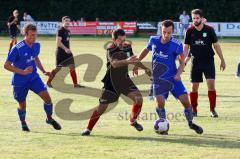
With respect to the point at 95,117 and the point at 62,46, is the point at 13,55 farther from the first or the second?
the point at 62,46

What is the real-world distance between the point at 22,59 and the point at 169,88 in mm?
2662

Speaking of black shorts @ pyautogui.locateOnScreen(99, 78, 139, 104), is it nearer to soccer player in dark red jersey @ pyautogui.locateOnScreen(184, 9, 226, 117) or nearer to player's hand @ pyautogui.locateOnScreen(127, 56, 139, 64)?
player's hand @ pyautogui.locateOnScreen(127, 56, 139, 64)

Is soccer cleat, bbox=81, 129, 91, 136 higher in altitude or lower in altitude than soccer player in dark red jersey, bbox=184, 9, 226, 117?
lower

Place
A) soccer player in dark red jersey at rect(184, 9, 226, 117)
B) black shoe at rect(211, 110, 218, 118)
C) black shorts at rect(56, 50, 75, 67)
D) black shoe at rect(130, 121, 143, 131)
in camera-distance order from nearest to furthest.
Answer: black shoe at rect(130, 121, 143, 131)
soccer player in dark red jersey at rect(184, 9, 226, 117)
black shoe at rect(211, 110, 218, 118)
black shorts at rect(56, 50, 75, 67)

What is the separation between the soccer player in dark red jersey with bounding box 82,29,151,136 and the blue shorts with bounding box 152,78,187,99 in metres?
0.39

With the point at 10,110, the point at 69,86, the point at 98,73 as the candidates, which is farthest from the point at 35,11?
the point at 10,110

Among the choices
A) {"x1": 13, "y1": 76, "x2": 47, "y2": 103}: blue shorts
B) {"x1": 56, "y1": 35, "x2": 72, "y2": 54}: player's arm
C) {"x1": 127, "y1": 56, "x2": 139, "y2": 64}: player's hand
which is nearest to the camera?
{"x1": 127, "y1": 56, "x2": 139, "y2": 64}: player's hand

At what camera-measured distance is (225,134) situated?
11391 millimetres

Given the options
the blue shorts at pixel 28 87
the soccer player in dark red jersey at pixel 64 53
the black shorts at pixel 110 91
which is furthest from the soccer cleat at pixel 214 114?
the soccer player in dark red jersey at pixel 64 53

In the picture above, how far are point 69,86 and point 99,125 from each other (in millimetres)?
6946

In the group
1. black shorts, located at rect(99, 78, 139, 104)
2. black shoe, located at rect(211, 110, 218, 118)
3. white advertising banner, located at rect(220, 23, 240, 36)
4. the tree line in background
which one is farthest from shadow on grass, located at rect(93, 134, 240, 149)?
the tree line in background

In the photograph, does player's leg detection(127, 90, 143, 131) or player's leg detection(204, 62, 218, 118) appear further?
player's leg detection(204, 62, 218, 118)

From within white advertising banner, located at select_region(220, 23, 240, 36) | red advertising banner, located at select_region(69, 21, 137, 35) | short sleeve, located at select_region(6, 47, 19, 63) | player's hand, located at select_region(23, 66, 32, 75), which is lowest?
white advertising banner, located at select_region(220, 23, 240, 36)

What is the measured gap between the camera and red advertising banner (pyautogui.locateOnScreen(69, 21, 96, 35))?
160 feet
